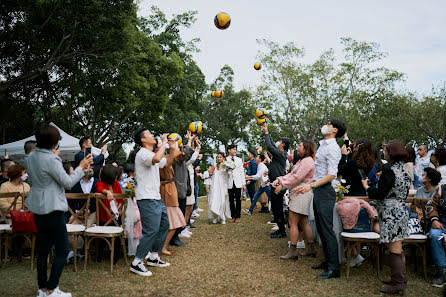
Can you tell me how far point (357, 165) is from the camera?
640 centimetres

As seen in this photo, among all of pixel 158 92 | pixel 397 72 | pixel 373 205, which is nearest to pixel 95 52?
pixel 158 92

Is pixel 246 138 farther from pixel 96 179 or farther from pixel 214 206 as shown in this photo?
pixel 96 179

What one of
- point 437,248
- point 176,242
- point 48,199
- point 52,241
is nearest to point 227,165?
point 176,242

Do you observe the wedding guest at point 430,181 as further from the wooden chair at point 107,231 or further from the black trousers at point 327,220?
the wooden chair at point 107,231

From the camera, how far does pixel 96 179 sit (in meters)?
7.32

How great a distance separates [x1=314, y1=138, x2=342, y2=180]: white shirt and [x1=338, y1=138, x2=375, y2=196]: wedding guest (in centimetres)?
86

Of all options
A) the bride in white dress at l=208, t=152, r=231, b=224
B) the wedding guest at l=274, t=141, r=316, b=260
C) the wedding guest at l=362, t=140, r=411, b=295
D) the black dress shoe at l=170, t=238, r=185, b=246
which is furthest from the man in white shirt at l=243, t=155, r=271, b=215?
the wedding guest at l=362, t=140, r=411, b=295

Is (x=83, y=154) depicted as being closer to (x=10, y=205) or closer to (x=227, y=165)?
(x=10, y=205)

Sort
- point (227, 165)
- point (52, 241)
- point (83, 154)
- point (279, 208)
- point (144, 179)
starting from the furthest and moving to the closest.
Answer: point (227, 165)
point (279, 208)
point (83, 154)
point (144, 179)
point (52, 241)

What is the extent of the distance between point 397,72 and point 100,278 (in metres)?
38.1

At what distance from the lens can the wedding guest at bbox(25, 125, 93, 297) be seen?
14.1ft

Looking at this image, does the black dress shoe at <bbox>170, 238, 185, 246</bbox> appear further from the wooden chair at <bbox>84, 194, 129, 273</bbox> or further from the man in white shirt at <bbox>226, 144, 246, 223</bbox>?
the man in white shirt at <bbox>226, 144, 246, 223</bbox>

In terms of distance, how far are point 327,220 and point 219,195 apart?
5.66m

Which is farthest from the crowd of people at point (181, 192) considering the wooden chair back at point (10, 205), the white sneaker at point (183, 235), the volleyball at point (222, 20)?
the volleyball at point (222, 20)
